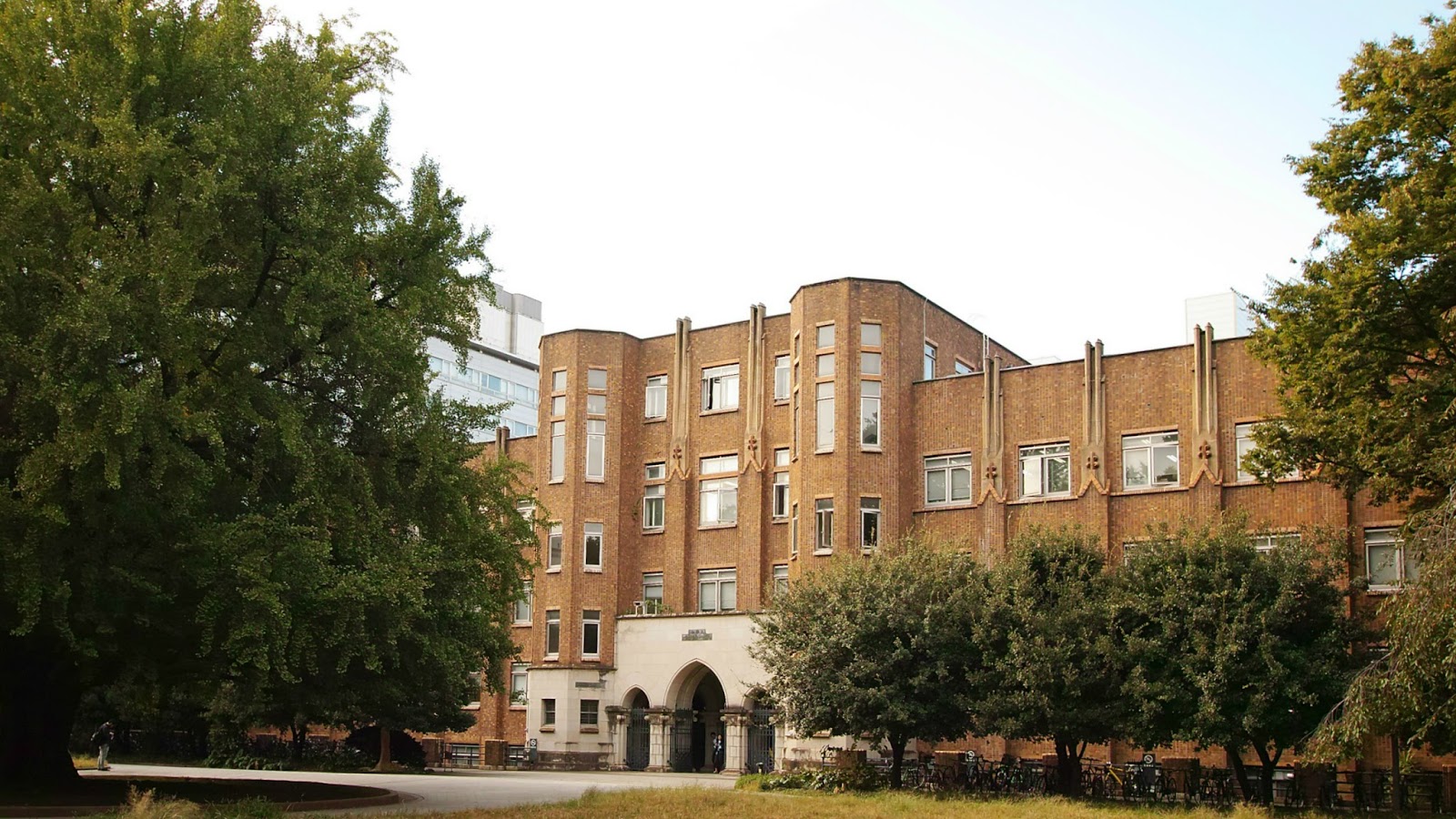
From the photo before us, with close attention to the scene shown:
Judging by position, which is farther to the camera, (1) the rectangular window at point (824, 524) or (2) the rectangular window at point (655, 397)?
(2) the rectangular window at point (655, 397)

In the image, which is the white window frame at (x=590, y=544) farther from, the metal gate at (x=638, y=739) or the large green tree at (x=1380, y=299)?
the large green tree at (x=1380, y=299)

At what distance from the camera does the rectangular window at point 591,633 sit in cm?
4966

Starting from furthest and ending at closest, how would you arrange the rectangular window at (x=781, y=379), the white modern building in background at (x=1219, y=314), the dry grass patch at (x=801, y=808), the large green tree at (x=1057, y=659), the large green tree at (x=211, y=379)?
the white modern building in background at (x=1219, y=314) < the rectangular window at (x=781, y=379) < the large green tree at (x=1057, y=659) < the dry grass patch at (x=801, y=808) < the large green tree at (x=211, y=379)

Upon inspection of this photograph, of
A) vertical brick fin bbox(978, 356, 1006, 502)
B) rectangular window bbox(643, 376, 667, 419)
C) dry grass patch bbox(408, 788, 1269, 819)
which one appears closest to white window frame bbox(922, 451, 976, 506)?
vertical brick fin bbox(978, 356, 1006, 502)

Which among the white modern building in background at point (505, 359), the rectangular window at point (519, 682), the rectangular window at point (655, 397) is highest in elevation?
the white modern building in background at point (505, 359)

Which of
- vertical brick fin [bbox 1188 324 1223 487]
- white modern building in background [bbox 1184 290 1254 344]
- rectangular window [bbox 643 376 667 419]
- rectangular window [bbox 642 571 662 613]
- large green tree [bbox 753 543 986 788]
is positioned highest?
white modern building in background [bbox 1184 290 1254 344]

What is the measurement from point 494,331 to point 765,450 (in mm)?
70450

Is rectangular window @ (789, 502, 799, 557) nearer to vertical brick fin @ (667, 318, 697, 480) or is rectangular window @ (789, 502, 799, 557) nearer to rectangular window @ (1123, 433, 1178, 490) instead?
Result: vertical brick fin @ (667, 318, 697, 480)

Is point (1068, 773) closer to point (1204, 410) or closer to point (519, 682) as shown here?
point (1204, 410)

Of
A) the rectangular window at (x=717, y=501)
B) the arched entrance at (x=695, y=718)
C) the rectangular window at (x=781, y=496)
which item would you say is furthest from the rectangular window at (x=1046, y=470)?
the arched entrance at (x=695, y=718)

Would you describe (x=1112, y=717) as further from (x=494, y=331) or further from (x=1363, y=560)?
(x=494, y=331)

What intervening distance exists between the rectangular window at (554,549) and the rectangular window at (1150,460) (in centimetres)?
1990

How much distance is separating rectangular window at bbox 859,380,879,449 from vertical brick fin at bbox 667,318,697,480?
826 cm

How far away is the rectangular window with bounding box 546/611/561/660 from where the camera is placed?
50156mm
